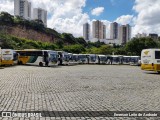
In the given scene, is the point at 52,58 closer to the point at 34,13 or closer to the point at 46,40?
the point at 46,40

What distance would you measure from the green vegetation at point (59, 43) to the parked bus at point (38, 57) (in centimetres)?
2110

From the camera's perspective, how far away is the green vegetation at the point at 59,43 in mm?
78588

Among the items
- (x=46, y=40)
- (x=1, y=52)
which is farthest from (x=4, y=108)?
(x=46, y=40)

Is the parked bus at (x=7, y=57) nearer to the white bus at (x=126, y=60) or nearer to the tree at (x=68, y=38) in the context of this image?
the white bus at (x=126, y=60)

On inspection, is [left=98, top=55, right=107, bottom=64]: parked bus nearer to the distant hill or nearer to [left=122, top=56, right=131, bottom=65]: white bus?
[left=122, top=56, right=131, bottom=65]: white bus

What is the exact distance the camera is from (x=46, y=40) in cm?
13250

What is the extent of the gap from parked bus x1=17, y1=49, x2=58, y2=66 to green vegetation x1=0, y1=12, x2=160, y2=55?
2110 centimetres

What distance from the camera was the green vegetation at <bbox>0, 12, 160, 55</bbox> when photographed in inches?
3094

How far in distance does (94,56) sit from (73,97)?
54.0 m

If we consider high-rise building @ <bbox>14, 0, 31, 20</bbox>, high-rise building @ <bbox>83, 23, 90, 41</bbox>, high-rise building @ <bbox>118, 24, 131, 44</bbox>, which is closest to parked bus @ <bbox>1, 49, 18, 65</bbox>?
high-rise building @ <bbox>14, 0, 31, 20</bbox>

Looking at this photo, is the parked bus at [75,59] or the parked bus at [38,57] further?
the parked bus at [75,59]

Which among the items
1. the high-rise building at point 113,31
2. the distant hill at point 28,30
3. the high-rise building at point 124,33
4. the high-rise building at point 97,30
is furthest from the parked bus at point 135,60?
the high-rise building at point 113,31

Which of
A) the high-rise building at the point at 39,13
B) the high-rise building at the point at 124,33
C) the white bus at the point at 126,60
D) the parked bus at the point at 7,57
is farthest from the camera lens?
the high-rise building at the point at 124,33

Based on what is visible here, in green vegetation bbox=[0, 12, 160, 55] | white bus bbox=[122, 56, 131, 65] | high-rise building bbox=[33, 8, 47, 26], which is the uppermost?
high-rise building bbox=[33, 8, 47, 26]
